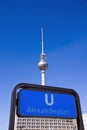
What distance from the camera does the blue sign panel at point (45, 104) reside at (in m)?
1.69

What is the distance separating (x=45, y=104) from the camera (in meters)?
1.75

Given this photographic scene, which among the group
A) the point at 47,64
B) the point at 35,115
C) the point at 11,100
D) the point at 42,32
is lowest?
the point at 35,115

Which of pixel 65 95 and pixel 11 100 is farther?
pixel 65 95

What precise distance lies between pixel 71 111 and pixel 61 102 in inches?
4.7

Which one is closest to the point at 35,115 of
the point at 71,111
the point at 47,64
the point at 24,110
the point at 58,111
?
the point at 24,110

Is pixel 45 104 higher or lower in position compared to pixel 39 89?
lower

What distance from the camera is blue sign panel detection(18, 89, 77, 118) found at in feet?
5.53

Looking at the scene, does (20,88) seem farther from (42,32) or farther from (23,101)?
(42,32)

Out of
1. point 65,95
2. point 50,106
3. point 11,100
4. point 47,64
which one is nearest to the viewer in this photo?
point 11,100

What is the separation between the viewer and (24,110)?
168cm

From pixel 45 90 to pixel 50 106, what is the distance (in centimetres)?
15

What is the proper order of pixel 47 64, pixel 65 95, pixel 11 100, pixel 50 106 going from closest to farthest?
pixel 11 100, pixel 50 106, pixel 65 95, pixel 47 64

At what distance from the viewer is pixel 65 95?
6.32 ft

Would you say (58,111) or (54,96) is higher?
(54,96)
